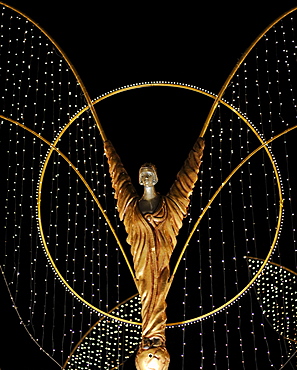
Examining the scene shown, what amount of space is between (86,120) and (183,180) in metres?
1.66

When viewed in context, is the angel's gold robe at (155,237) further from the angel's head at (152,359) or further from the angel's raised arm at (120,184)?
the angel's head at (152,359)

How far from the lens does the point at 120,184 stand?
6102mm

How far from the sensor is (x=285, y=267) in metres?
6.91

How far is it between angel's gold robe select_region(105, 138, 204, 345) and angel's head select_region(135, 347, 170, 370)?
5.8 inches

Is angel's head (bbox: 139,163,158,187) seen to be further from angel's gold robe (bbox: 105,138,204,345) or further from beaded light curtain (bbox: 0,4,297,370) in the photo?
beaded light curtain (bbox: 0,4,297,370)

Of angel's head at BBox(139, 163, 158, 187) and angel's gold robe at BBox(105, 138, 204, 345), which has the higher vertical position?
angel's head at BBox(139, 163, 158, 187)

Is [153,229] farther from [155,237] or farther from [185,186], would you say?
[185,186]

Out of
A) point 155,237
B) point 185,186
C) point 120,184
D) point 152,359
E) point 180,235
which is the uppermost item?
point 120,184

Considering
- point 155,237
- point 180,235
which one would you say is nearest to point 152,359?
point 155,237

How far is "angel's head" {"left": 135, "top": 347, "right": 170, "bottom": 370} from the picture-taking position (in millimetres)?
5488

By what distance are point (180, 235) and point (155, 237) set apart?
1.36 metres

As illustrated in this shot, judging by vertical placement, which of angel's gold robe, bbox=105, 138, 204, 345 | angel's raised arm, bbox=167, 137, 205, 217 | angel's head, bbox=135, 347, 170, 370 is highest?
angel's raised arm, bbox=167, 137, 205, 217

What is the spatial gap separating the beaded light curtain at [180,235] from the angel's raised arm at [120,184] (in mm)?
611

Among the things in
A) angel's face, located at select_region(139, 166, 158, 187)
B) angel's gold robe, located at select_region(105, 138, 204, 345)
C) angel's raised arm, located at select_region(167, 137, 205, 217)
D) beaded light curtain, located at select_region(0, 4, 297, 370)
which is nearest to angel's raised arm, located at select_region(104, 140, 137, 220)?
angel's gold robe, located at select_region(105, 138, 204, 345)
